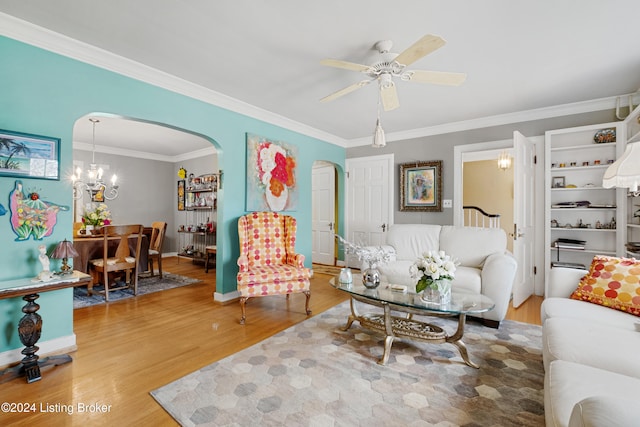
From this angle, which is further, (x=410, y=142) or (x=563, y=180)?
(x=410, y=142)

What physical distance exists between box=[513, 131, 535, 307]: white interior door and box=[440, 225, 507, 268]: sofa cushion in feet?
0.70

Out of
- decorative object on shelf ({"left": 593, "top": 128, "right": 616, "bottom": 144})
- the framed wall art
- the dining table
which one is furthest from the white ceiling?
the framed wall art

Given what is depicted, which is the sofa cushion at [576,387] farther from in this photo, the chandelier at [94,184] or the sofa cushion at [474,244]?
the chandelier at [94,184]

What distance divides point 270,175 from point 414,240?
224cm

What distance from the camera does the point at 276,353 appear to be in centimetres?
234

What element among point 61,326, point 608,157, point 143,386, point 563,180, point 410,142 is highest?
point 410,142

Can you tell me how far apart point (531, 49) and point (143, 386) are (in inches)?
157

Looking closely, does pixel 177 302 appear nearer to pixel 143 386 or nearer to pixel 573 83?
pixel 143 386

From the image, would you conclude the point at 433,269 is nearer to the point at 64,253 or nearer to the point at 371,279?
the point at 371,279

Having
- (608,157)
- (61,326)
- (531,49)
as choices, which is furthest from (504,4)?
(61,326)

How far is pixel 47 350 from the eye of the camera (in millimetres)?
2273

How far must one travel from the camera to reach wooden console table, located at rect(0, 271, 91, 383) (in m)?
1.96

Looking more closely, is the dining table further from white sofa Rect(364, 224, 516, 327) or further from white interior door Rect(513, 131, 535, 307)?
white interior door Rect(513, 131, 535, 307)

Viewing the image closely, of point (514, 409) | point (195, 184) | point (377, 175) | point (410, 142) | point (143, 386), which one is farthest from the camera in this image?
point (195, 184)
